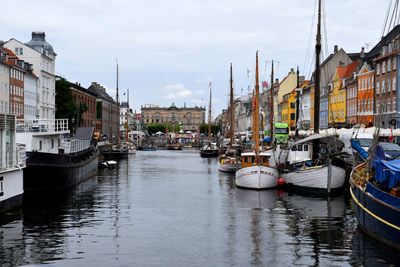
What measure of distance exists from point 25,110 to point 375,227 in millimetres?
86439

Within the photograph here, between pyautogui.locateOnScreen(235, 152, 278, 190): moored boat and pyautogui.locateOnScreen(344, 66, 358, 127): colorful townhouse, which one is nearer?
pyautogui.locateOnScreen(235, 152, 278, 190): moored boat

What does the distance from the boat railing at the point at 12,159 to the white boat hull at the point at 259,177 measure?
18.7 meters

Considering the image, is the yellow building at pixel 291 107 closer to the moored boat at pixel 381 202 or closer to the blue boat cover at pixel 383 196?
the moored boat at pixel 381 202

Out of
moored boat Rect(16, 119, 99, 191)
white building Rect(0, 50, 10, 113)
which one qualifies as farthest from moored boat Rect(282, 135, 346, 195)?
white building Rect(0, 50, 10, 113)

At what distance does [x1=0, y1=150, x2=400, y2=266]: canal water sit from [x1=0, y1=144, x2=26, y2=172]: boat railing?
2483 mm

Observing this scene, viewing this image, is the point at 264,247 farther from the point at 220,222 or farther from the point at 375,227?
the point at 220,222

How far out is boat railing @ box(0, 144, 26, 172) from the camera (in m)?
33.7

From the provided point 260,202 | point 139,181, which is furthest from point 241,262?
point 139,181

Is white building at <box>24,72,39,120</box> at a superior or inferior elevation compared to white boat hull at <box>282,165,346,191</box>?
superior

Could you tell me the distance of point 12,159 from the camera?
35656 millimetres

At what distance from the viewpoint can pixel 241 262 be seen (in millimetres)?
23359

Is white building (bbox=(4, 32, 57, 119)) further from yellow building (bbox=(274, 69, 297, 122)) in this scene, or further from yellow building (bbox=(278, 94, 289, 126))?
yellow building (bbox=(274, 69, 297, 122))

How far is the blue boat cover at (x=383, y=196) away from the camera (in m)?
21.9

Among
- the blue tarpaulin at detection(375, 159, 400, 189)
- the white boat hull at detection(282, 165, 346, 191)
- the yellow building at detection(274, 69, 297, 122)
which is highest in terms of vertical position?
the yellow building at detection(274, 69, 297, 122)
